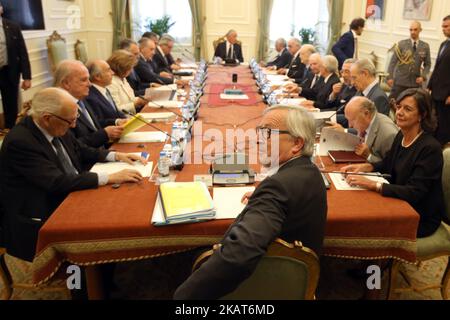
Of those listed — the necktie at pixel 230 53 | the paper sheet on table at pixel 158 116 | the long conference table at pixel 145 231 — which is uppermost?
the necktie at pixel 230 53

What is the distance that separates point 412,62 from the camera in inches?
205

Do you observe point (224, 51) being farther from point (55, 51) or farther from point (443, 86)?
point (443, 86)

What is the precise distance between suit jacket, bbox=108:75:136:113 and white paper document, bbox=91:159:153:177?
141 centimetres

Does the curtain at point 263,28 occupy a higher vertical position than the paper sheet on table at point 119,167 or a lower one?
higher

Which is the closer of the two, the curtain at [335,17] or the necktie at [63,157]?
the necktie at [63,157]

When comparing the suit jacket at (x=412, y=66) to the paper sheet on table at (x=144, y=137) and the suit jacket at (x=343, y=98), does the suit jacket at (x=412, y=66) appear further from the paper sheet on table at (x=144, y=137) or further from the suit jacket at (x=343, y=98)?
the paper sheet on table at (x=144, y=137)

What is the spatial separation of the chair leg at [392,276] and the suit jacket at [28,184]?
4.92ft

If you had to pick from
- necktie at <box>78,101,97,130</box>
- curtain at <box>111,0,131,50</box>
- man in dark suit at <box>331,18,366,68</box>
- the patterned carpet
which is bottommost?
the patterned carpet

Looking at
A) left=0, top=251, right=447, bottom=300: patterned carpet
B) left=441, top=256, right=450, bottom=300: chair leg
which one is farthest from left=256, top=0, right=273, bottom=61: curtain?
left=441, top=256, right=450, bottom=300: chair leg

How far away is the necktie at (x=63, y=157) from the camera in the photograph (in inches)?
84.6

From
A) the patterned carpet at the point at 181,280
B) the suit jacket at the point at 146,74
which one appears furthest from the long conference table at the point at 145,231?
the suit jacket at the point at 146,74

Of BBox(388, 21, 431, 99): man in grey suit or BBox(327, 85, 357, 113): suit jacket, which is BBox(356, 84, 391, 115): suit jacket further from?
BBox(388, 21, 431, 99): man in grey suit

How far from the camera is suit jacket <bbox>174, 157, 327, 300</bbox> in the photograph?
1174mm

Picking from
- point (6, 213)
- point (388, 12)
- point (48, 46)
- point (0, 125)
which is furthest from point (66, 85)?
point (388, 12)
